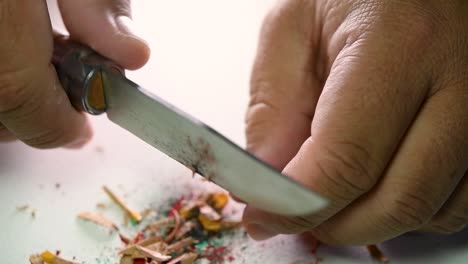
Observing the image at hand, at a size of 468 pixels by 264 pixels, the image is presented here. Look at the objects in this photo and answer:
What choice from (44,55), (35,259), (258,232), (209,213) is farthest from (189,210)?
(44,55)

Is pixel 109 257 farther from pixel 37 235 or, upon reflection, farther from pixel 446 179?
pixel 446 179

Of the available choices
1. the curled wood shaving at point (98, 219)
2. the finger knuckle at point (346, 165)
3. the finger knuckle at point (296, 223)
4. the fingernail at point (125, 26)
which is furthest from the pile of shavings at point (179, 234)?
the fingernail at point (125, 26)

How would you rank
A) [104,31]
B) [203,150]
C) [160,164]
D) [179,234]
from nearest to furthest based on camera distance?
[203,150] < [104,31] < [179,234] < [160,164]

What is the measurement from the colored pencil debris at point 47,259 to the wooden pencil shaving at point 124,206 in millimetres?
130

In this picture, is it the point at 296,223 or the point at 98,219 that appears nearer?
the point at 296,223

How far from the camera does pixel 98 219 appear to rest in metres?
0.98

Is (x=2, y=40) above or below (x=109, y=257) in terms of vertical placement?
above

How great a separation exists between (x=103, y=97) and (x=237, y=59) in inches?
23.2

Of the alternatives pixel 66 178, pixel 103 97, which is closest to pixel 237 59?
pixel 66 178

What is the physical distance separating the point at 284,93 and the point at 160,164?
30 centimetres

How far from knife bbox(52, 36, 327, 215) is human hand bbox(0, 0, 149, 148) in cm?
3

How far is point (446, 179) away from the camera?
0.78 metres

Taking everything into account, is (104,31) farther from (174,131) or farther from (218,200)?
(218,200)

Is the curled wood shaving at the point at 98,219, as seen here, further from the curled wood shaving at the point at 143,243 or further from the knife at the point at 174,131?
the knife at the point at 174,131
